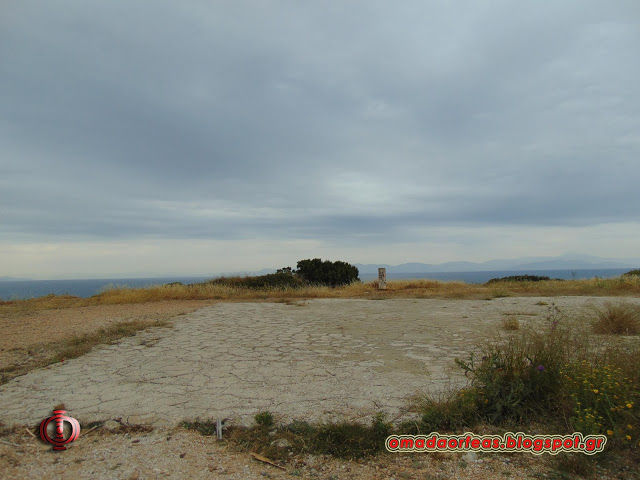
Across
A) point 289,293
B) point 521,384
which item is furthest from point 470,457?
point 289,293

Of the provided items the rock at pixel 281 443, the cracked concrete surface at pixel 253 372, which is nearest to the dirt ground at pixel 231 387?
the cracked concrete surface at pixel 253 372

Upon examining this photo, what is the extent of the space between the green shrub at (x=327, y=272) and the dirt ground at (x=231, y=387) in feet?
39.9

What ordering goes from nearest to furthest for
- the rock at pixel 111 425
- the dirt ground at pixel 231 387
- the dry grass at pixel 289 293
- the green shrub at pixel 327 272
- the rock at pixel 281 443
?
the dirt ground at pixel 231 387, the rock at pixel 281 443, the rock at pixel 111 425, the dry grass at pixel 289 293, the green shrub at pixel 327 272

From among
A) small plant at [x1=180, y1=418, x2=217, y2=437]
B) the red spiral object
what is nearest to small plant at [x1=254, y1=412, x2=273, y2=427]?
small plant at [x1=180, y1=418, x2=217, y2=437]

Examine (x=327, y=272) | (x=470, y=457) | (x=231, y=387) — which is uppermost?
(x=327, y=272)

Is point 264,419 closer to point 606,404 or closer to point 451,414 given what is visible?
point 451,414

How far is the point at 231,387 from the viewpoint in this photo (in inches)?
137

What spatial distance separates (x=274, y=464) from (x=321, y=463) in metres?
0.29

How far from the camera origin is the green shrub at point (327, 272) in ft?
64.1

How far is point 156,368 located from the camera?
4.18m

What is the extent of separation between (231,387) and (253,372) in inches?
18.7

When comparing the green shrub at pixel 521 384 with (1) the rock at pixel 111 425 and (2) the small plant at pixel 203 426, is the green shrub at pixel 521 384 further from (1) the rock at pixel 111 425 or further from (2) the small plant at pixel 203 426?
(1) the rock at pixel 111 425

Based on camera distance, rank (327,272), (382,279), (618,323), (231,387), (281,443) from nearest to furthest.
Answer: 1. (281,443)
2. (231,387)
3. (618,323)
4. (382,279)
5. (327,272)

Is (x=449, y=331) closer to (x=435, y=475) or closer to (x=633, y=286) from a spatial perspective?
(x=435, y=475)
